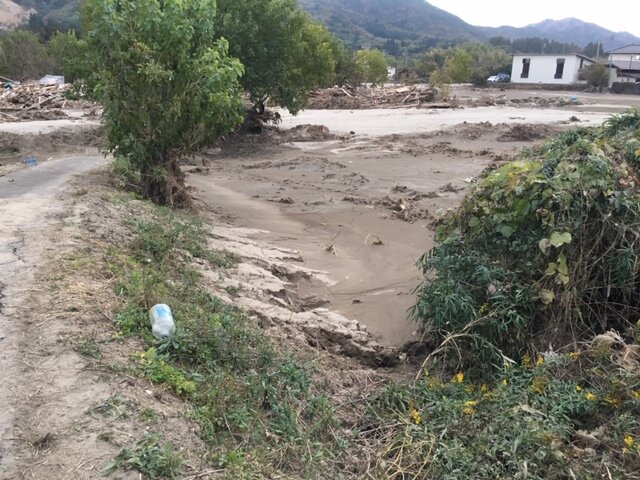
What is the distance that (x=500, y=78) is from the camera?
229ft

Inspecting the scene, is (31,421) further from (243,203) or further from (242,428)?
(243,203)

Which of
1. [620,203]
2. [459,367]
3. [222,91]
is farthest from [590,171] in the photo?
[222,91]

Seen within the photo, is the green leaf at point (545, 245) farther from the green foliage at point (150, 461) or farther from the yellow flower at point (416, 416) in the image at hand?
the green foliage at point (150, 461)

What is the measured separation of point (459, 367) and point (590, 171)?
2135 mm

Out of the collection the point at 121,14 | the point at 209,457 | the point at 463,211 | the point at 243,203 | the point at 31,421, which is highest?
the point at 121,14

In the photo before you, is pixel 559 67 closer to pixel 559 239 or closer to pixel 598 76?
pixel 598 76

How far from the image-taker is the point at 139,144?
9352 mm

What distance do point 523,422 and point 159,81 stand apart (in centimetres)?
745

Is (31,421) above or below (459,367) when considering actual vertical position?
above

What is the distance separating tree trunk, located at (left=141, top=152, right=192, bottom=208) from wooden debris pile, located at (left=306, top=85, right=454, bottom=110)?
96.1 feet

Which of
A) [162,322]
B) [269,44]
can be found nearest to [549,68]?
[269,44]

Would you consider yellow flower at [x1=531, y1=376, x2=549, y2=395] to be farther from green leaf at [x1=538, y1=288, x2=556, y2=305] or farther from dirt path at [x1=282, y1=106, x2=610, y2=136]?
dirt path at [x1=282, y1=106, x2=610, y2=136]

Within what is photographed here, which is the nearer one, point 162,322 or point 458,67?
point 162,322

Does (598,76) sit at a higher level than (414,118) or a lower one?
higher
